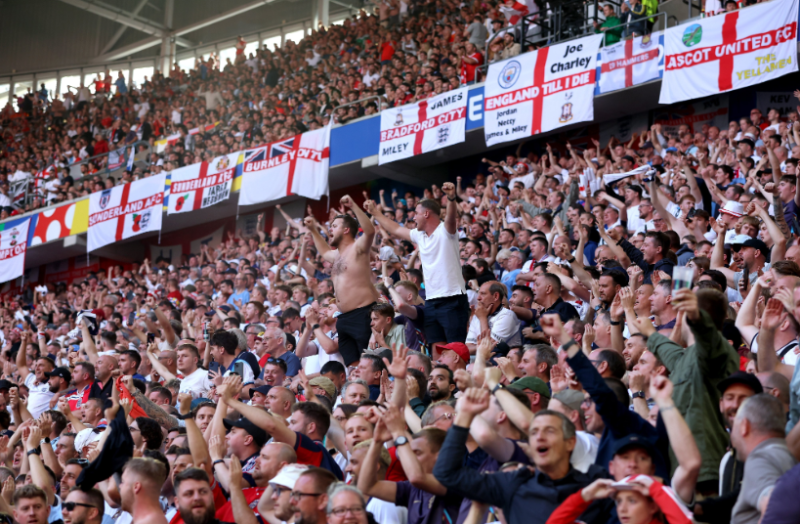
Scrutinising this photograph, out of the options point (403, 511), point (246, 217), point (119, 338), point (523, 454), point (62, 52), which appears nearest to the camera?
point (523, 454)

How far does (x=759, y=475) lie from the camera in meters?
3.21

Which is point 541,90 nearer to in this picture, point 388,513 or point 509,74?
point 509,74

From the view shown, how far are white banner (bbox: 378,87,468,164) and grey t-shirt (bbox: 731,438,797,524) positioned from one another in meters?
12.0

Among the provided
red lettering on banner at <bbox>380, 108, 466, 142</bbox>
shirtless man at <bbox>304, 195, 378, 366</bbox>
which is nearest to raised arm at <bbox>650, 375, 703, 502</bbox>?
shirtless man at <bbox>304, 195, 378, 366</bbox>

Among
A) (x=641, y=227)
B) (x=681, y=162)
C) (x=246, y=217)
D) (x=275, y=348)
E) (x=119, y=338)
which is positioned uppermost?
(x=246, y=217)

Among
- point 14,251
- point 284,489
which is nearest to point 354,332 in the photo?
point 284,489

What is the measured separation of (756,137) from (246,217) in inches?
505

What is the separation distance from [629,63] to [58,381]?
9118 mm

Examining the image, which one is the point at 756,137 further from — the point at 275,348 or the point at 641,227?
the point at 275,348

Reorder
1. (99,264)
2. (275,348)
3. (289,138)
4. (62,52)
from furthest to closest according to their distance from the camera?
(62,52)
(99,264)
(289,138)
(275,348)

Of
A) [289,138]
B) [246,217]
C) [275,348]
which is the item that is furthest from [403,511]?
[246,217]

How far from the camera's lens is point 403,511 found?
4.49 meters

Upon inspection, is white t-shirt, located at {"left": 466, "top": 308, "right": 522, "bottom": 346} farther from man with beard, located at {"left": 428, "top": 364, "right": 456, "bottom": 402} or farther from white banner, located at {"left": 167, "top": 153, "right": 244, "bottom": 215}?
white banner, located at {"left": 167, "top": 153, "right": 244, "bottom": 215}

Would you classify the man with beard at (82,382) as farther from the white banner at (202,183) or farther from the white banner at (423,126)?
the white banner at (202,183)
